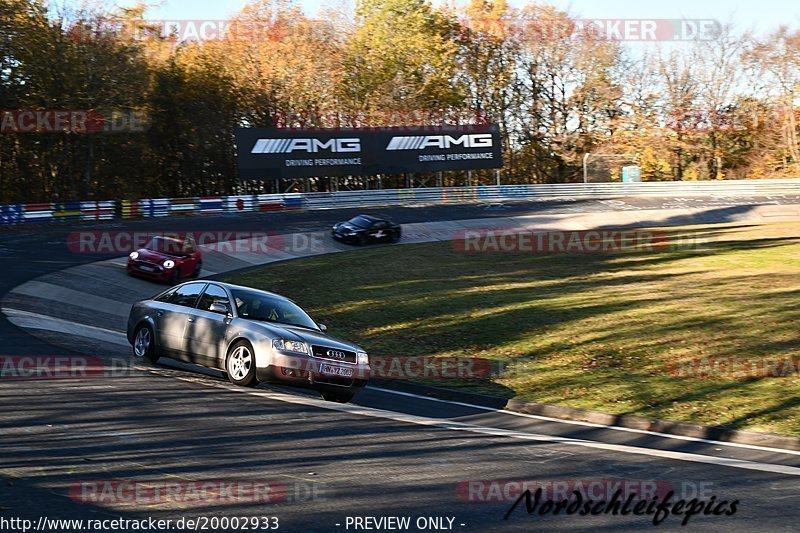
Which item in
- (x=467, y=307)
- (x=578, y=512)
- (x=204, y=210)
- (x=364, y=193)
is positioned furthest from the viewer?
(x=364, y=193)

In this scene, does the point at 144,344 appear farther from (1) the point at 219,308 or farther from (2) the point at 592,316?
(2) the point at 592,316

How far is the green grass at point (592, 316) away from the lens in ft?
44.9

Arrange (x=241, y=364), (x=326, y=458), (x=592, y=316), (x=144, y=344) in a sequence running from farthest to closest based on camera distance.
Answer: (x=592, y=316) → (x=144, y=344) → (x=241, y=364) → (x=326, y=458)

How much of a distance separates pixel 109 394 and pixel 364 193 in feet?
147

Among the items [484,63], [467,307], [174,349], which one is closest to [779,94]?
[484,63]

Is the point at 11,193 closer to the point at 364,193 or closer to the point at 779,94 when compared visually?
the point at 364,193

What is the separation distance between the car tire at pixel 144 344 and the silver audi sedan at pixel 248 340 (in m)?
0.02

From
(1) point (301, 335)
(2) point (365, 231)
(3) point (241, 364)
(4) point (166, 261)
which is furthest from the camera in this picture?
(2) point (365, 231)

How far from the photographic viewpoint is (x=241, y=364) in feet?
40.1

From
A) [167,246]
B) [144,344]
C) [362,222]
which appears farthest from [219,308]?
[362,222]

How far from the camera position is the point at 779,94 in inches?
2650

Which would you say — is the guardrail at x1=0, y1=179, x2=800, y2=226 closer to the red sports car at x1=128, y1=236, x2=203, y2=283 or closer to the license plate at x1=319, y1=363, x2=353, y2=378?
the red sports car at x1=128, y1=236, x2=203, y2=283

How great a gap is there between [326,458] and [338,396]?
14.6 feet

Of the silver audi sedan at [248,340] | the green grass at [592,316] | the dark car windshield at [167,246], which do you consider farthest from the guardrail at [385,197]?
the silver audi sedan at [248,340]
